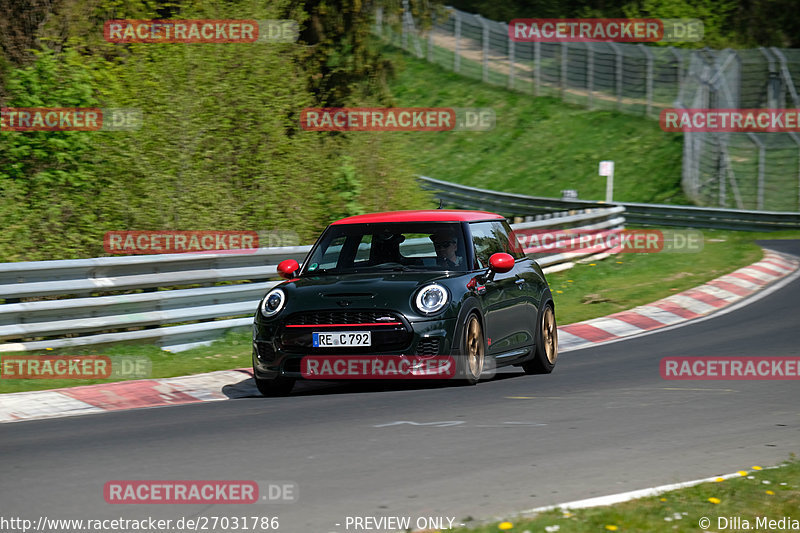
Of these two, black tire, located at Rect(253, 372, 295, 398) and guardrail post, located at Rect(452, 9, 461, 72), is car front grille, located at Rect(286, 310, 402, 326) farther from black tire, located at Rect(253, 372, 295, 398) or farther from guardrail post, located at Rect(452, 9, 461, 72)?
guardrail post, located at Rect(452, 9, 461, 72)

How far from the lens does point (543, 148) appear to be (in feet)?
151

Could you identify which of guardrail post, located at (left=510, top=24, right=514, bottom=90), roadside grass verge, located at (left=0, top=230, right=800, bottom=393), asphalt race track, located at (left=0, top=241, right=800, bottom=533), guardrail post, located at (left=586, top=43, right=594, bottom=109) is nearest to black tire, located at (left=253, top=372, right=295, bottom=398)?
asphalt race track, located at (left=0, top=241, right=800, bottom=533)

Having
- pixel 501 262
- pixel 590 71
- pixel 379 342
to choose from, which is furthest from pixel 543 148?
pixel 379 342

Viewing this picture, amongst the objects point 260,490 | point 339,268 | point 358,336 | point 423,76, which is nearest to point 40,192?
point 339,268

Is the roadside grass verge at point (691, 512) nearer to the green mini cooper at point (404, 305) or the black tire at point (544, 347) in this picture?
the green mini cooper at point (404, 305)

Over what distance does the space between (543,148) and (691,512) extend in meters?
41.3

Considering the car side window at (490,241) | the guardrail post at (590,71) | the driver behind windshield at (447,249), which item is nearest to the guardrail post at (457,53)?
the guardrail post at (590,71)

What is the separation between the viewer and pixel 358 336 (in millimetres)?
9539

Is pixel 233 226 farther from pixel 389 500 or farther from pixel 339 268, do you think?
pixel 389 500

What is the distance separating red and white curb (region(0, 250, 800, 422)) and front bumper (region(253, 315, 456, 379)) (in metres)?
0.81

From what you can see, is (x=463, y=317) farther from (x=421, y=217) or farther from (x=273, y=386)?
(x=273, y=386)

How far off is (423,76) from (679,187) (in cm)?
1636

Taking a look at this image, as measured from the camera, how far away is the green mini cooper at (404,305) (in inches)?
376

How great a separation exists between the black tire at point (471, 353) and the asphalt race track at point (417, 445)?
6.7 inches
